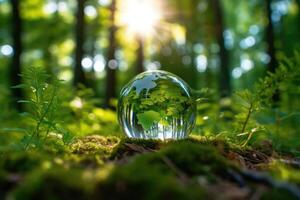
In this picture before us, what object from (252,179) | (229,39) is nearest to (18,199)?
(252,179)

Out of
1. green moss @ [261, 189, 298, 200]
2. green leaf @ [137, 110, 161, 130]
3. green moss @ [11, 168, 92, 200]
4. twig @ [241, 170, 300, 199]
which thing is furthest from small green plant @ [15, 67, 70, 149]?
green moss @ [261, 189, 298, 200]

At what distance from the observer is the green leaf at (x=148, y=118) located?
3.29m

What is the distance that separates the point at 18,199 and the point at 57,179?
0.19 metres

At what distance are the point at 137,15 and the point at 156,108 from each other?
1394cm

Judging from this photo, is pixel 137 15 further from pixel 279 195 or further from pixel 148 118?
pixel 279 195

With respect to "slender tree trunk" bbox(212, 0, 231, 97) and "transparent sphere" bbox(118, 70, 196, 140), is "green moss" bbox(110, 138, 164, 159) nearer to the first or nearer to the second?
"transparent sphere" bbox(118, 70, 196, 140)

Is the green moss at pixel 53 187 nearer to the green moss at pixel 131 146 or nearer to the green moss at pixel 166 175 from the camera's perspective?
the green moss at pixel 166 175

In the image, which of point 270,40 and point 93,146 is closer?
point 93,146

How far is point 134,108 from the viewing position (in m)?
3.48

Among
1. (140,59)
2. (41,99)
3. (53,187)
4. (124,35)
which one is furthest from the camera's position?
(124,35)

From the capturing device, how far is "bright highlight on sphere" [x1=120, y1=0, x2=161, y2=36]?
16219 millimetres

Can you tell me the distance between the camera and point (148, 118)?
3287 mm

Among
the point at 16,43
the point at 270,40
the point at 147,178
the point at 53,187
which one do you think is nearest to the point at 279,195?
the point at 147,178

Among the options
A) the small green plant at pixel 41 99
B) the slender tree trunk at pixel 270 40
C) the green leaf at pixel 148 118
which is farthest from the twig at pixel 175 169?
the slender tree trunk at pixel 270 40
